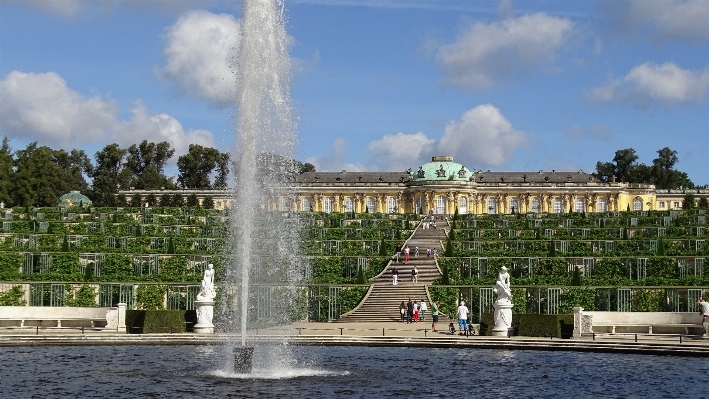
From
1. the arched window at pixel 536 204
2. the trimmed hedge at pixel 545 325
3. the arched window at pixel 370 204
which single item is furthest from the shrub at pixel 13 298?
the arched window at pixel 536 204

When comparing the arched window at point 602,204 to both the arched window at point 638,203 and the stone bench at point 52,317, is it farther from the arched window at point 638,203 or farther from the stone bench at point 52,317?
the stone bench at point 52,317

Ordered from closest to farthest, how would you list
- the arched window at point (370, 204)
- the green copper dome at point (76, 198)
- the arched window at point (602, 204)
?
the green copper dome at point (76, 198)
the arched window at point (602, 204)
the arched window at point (370, 204)

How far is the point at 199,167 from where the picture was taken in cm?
11925

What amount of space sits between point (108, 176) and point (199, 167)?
40.5 feet

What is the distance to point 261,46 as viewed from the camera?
24859 mm

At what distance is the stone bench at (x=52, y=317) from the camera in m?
33.3

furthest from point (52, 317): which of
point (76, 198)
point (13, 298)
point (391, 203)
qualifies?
point (391, 203)

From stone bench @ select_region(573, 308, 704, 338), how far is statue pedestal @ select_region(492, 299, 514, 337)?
2423 mm

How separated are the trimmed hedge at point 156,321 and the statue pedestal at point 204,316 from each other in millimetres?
534

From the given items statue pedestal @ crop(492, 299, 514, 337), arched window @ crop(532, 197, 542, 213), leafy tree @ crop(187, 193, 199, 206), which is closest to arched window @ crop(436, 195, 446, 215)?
arched window @ crop(532, 197, 542, 213)

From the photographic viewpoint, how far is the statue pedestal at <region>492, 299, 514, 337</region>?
101 ft

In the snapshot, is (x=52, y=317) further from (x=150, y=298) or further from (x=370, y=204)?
(x=370, y=204)

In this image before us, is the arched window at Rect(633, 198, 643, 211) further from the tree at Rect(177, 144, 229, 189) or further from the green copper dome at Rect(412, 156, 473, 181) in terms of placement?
the tree at Rect(177, 144, 229, 189)

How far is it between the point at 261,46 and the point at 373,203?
310 ft
